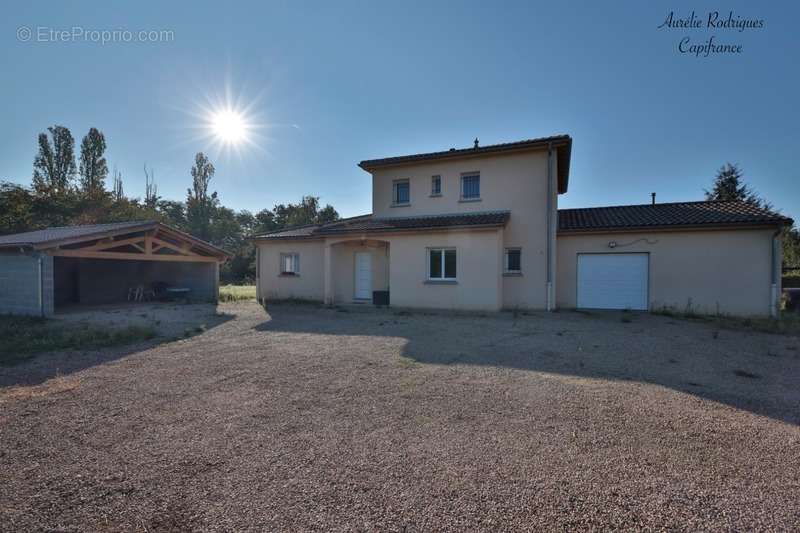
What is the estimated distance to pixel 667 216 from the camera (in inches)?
576

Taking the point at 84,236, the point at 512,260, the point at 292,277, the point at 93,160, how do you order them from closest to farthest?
the point at 84,236
the point at 512,260
the point at 292,277
the point at 93,160

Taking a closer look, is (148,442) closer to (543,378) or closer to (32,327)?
(543,378)

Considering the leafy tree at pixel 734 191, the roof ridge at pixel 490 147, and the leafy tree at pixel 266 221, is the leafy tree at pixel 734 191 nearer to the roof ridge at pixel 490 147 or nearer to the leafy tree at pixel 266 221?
the roof ridge at pixel 490 147

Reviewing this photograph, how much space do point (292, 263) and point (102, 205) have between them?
27.2 m

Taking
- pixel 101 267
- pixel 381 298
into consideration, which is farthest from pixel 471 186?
pixel 101 267

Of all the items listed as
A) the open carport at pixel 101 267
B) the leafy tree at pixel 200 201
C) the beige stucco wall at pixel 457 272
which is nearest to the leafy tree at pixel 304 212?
the leafy tree at pixel 200 201

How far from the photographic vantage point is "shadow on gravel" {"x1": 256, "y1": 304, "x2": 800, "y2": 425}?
550 centimetres

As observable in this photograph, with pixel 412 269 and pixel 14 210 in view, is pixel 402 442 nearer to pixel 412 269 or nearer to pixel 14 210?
pixel 412 269

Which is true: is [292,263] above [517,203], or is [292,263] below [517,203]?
below

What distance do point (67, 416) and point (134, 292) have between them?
18.4 metres

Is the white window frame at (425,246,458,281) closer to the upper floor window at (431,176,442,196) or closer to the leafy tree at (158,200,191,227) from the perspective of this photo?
the upper floor window at (431,176,442,196)

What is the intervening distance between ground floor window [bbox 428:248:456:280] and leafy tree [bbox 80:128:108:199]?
139ft

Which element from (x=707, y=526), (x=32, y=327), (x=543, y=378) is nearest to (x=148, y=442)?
(x=707, y=526)

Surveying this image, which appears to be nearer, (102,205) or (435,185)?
(435,185)
